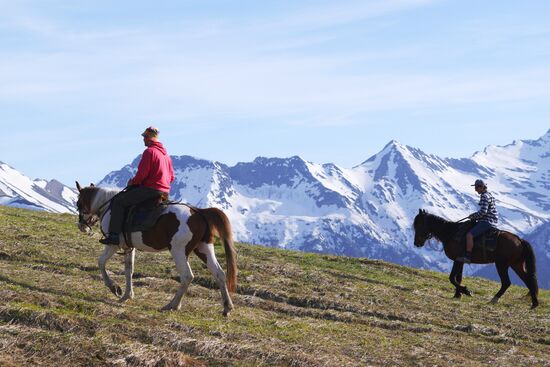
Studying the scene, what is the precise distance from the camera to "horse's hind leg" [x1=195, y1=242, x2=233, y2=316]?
695 inches

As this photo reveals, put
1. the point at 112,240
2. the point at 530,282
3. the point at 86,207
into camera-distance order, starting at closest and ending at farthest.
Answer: the point at 112,240, the point at 86,207, the point at 530,282

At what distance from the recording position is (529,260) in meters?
26.7

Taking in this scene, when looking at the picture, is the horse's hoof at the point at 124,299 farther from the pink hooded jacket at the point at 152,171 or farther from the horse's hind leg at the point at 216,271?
the pink hooded jacket at the point at 152,171

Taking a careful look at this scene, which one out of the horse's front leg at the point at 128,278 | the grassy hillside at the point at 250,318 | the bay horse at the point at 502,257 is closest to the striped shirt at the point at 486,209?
the bay horse at the point at 502,257

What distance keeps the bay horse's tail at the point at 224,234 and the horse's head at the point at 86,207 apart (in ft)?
12.4

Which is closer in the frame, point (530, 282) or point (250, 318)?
point (250, 318)

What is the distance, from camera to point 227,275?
1839 cm

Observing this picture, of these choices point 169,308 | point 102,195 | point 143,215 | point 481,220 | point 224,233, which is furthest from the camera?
point 481,220

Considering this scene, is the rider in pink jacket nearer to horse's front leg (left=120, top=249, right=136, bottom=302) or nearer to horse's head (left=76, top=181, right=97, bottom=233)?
horse's front leg (left=120, top=249, right=136, bottom=302)

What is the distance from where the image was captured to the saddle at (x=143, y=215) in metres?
18.3

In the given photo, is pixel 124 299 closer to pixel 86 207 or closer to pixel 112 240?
pixel 112 240

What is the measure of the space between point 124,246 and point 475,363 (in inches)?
353

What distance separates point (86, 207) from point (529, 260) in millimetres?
15522

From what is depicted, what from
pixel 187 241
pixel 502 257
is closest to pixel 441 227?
pixel 502 257
